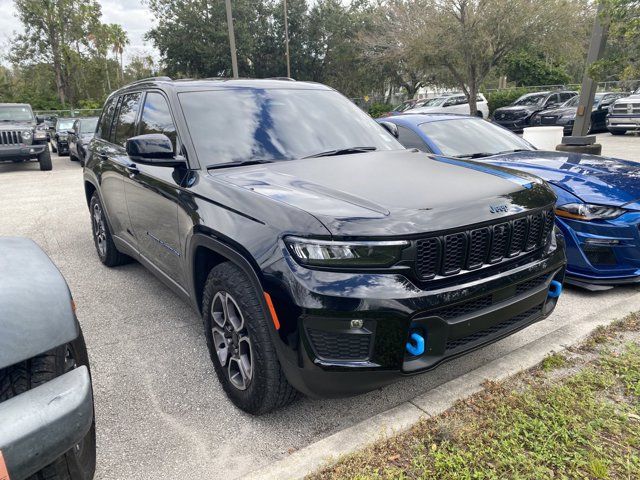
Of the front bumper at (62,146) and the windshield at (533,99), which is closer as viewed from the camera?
the front bumper at (62,146)

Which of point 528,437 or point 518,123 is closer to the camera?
point 528,437

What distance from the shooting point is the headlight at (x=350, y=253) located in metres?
2.11

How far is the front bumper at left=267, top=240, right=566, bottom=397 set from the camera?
2.07 meters

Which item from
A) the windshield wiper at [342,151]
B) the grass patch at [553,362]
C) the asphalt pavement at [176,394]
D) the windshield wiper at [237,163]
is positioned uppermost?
the windshield wiper at [342,151]

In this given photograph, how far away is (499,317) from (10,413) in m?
2.09

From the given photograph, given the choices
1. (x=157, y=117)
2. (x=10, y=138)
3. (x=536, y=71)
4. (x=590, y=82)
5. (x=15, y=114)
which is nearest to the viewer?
(x=157, y=117)

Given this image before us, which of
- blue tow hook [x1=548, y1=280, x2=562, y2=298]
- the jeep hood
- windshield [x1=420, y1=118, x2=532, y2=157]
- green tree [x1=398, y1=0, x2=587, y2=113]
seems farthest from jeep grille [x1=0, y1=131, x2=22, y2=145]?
green tree [x1=398, y1=0, x2=587, y2=113]

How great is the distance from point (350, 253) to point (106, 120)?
3847 millimetres

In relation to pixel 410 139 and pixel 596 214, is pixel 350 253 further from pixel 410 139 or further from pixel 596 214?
pixel 410 139

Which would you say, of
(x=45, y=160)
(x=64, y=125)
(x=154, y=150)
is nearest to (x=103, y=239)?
(x=154, y=150)

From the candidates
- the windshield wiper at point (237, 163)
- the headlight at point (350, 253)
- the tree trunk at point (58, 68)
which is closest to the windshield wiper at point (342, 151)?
the windshield wiper at point (237, 163)

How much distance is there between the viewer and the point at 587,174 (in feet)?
14.1

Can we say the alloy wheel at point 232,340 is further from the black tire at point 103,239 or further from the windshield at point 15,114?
the windshield at point 15,114

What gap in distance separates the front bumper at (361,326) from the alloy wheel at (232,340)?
38 cm
